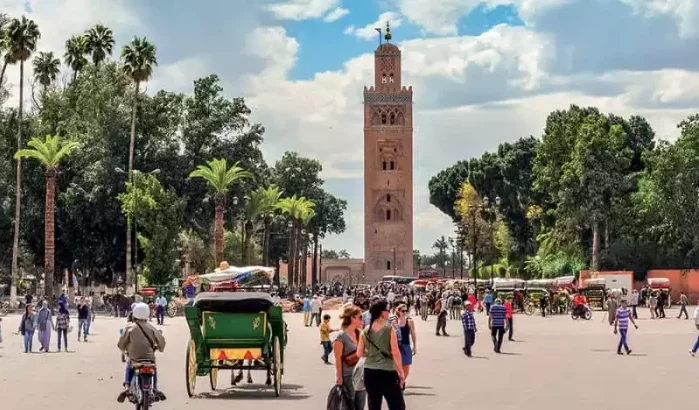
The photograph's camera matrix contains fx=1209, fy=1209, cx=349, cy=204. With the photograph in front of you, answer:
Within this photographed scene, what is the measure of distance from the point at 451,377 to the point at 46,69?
70.8 m

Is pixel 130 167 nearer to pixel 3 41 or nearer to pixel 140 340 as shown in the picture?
pixel 3 41

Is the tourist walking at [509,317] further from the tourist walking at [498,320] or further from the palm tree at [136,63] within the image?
the palm tree at [136,63]

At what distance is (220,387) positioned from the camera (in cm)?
1994

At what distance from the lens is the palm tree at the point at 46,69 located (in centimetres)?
8675

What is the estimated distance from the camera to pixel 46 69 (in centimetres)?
8700

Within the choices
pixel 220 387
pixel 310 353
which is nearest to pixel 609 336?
pixel 310 353

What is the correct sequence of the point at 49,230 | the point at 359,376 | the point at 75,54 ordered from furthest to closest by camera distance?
the point at 75,54 < the point at 49,230 < the point at 359,376

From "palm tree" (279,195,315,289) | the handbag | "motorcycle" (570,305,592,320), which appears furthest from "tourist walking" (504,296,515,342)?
"palm tree" (279,195,315,289)

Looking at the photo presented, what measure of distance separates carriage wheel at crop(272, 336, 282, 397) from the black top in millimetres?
577

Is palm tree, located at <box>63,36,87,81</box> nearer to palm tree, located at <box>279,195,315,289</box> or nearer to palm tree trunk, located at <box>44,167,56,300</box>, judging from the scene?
palm tree, located at <box>279,195,315,289</box>

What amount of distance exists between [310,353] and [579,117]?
47726 millimetres

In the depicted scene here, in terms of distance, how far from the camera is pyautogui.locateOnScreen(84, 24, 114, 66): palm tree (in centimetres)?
8450

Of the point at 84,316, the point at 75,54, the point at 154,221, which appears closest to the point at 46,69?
the point at 75,54

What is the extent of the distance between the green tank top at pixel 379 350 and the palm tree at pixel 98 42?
75245 mm
